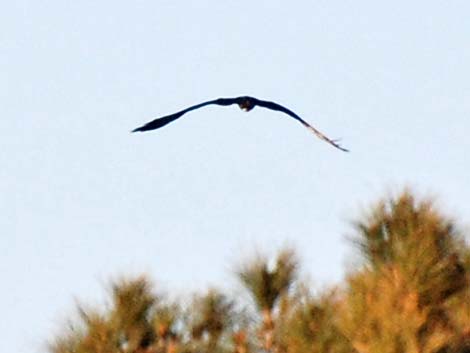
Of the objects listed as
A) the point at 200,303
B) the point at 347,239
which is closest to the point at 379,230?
the point at 347,239

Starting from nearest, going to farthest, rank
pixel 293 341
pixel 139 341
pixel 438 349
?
1. pixel 438 349
2. pixel 293 341
3. pixel 139 341

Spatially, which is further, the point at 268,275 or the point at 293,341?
the point at 268,275

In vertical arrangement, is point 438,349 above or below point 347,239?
below

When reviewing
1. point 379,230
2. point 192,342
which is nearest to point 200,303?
point 192,342

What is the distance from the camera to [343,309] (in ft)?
37.6

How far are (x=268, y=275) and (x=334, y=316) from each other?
35.5 inches

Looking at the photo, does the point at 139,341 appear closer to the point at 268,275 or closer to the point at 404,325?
the point at 268,275

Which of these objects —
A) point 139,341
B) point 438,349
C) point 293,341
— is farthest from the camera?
point 139,341

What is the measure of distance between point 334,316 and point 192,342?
3.25ft

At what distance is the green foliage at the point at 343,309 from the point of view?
11.3 metres

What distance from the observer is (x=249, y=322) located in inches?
495

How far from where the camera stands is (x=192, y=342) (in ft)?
41.3

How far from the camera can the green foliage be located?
1127 cm

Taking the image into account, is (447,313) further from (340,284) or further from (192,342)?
(192,342)
